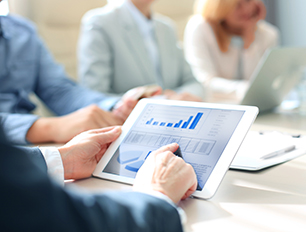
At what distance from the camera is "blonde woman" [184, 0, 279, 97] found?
2.14 metres

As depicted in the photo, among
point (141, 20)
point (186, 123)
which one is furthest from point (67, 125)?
point (141, 20)

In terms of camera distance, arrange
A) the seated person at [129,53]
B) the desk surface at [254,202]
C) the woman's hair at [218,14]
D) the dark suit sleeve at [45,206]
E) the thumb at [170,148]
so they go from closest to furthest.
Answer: the dark suit sleeve at [45,206] < the desk surface at [254,202] < the thumb at [170,148] < the seated person at [129,53] < the woman's hair at [218,14]

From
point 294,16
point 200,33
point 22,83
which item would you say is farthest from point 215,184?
point 294,16

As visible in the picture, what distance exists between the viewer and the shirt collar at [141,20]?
171 centimetres

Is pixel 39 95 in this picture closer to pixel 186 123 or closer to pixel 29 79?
pixel 29 79

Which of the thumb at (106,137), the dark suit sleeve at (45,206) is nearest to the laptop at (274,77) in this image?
the thumb at (106,137)

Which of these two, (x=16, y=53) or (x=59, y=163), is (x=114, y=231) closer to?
(x=59, y=163)

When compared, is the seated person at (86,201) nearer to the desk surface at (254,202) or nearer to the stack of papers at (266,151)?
the desk surface at (254,202)

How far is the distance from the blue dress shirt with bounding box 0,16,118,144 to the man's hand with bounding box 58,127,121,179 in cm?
41

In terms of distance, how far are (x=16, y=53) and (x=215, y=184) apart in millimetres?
996

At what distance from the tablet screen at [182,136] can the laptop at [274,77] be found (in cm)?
46

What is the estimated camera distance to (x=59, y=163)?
610 millimetres

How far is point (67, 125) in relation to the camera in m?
0.90

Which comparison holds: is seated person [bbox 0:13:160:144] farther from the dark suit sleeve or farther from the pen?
the dark suit sleeve
